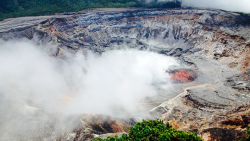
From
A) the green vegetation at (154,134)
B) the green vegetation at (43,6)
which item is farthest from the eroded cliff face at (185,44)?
the green vegetation at (154,134)

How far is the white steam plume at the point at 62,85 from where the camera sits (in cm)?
3575

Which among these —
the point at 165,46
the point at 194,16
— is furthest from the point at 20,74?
the point at 194,16

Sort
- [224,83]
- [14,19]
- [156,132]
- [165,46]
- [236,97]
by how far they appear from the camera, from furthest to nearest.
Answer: [165,46] < [14,19] < [224,83] < [236,97] < [156,132]

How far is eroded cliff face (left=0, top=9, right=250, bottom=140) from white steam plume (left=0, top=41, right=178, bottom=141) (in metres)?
4.49

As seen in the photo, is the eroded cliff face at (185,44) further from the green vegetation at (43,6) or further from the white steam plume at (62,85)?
the green vegetation at (43,6)

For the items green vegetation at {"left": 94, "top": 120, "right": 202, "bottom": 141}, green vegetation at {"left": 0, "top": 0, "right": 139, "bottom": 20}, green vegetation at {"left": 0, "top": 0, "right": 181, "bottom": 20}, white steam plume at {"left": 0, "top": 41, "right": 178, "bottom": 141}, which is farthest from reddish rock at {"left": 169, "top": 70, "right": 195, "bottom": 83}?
green vegetation at {"left": 0, "top": 0, "right": 139, "bottom": 20}

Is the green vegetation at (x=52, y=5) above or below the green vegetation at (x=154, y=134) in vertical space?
above

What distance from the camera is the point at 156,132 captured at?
24.8m

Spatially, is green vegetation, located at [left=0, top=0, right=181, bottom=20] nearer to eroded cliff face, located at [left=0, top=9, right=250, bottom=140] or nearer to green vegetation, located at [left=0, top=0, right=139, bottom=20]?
green vegetation, located at [left=0, top=0, right=139, bottom=20]

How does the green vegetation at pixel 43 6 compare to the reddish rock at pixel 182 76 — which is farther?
the green vegetation at pixel 43 6

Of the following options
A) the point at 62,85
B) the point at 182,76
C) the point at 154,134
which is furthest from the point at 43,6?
the point at 154,134

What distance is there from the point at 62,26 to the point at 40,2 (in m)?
18.8

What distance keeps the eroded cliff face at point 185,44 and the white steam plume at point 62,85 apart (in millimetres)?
4489

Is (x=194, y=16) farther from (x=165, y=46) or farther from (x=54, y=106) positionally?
(x=54, y=106)
